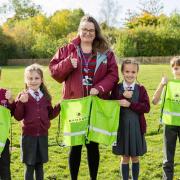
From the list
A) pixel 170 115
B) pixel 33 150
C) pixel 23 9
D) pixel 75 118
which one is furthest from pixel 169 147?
pixel 23 9

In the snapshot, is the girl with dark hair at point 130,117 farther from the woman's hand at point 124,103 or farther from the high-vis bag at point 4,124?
the high-vis bag at point 4,124

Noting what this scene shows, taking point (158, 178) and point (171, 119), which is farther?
point (158, 178)

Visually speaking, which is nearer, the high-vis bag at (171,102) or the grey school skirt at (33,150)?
the grey school skirt at (33,150)

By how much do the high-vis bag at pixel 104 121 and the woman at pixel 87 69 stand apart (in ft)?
0.45

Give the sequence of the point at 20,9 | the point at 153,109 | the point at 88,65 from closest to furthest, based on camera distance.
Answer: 1. the point at 88,65
2. the point at 153,109
3. the point at 20,9

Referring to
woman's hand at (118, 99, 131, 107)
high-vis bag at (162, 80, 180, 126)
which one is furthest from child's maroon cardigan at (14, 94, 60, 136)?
high-vis bag at (162, 80, 180, 126)

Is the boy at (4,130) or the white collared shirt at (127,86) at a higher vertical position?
the white collared shirt at (127,86)

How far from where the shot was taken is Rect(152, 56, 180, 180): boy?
5.78 metres

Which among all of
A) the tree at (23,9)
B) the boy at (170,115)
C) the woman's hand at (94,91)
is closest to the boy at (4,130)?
the woman's hand at (94,91)

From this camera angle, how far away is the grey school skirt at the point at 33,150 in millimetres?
5391

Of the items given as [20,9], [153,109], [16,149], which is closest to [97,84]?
[16,149]

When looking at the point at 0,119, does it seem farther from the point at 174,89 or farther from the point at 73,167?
the point at 174,89

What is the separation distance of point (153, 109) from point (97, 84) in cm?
824

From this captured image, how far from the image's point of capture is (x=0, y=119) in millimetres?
5336
